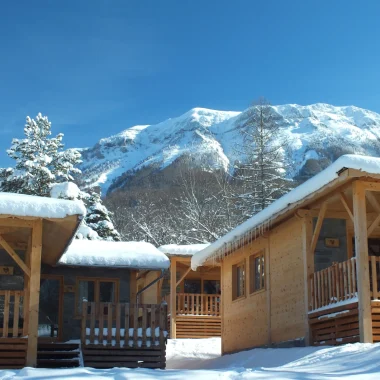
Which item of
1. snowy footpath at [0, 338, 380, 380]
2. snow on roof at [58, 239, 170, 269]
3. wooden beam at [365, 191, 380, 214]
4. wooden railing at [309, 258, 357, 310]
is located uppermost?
wooden beam at [365, 191, 380, 214]

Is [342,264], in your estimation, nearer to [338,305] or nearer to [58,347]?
[338,305]

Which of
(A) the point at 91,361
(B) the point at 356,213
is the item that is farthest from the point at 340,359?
(A) the point at 91,361

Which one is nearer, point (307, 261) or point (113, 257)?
point (307, 261)

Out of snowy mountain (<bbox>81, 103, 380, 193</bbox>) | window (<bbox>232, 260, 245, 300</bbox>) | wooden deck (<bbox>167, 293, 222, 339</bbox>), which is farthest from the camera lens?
snowy mountain (<bbox>81, 103, 380, 193</bbox>)

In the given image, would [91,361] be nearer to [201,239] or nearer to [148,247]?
[148,247]

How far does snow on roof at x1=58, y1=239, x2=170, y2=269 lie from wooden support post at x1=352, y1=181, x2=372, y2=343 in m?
7.78

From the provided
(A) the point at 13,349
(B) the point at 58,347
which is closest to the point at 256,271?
(B) the point at 58,347

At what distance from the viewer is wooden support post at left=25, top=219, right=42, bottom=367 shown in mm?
11414

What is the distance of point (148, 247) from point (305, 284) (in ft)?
23.5

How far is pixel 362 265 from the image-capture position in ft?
36.0

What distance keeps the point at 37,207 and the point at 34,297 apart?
1.56 meters

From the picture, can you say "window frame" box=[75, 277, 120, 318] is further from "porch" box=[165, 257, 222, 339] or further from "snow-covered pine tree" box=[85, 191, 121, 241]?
"snow-covered pine tree" box=[85, 191, 121, 241]

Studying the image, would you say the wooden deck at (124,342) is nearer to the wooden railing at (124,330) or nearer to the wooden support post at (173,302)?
the wooden railing at (124,330)

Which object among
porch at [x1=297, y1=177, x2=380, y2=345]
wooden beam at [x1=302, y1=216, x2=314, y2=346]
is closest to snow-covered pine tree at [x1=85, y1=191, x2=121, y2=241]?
porch at [x1=297, y1=177, x2=380, y2=345]
